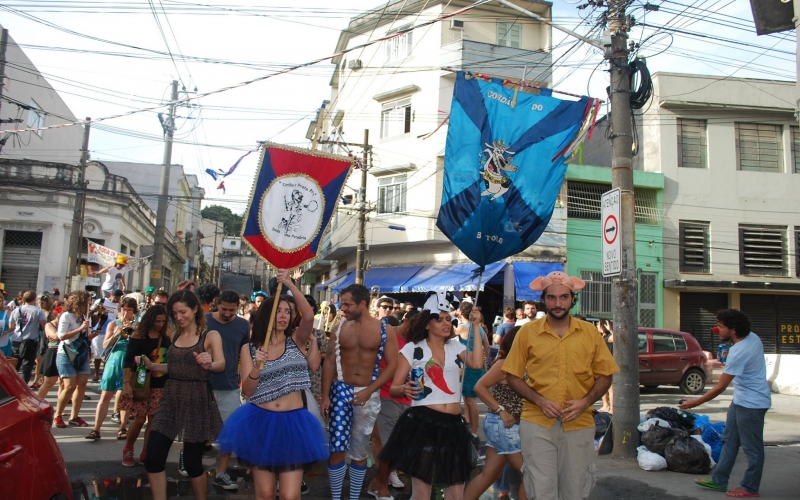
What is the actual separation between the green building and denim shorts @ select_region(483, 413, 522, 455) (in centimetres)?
1856

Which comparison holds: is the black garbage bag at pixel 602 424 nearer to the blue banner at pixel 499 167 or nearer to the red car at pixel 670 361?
the blue banner at pixel 499 167

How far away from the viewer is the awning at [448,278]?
71.4 feet

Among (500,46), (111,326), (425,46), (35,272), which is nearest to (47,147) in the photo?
(35,272)

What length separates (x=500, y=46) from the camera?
80.7 feet

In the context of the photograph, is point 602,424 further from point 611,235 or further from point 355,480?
point 355,480

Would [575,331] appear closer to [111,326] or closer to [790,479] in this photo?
[790,479]

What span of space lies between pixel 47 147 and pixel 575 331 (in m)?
34.8

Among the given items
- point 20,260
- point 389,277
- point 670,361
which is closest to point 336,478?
point 670,361

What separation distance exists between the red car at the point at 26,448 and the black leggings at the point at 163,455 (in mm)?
1449

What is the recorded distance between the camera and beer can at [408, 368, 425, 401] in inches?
194

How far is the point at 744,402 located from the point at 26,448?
5959 mm

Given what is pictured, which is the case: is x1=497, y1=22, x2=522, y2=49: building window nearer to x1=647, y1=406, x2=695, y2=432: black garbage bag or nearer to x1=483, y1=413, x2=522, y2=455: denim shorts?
x1=647, y1=406, x2=695, y2=432: black garbage bag

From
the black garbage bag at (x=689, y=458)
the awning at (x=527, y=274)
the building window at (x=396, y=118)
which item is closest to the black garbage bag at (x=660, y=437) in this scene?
the black garbage bag at (x=689, y=458)

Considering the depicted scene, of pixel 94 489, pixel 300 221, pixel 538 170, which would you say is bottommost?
pixel 94 489
